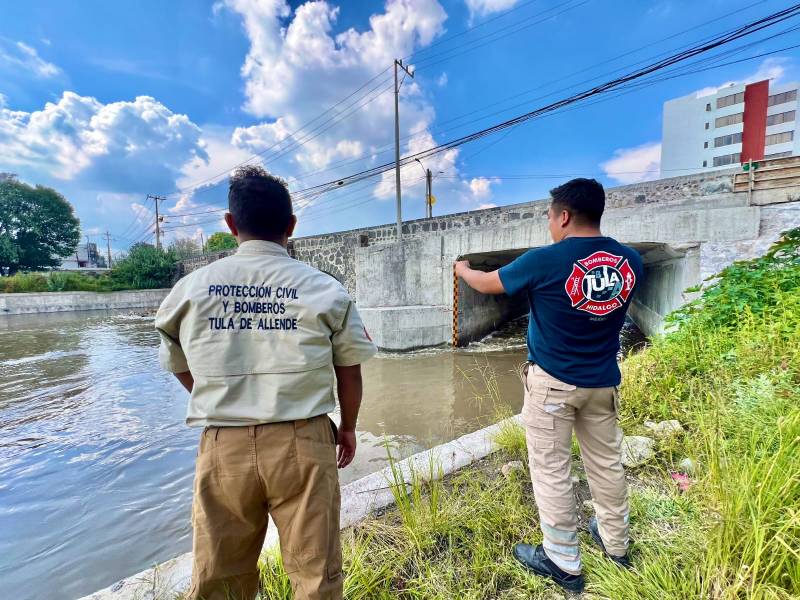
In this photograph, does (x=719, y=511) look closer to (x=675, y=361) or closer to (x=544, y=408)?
(x=544, y=408)

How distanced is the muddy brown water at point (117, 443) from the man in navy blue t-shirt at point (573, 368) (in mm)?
929

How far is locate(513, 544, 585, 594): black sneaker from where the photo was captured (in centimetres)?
148

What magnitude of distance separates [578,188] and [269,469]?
1.60 m

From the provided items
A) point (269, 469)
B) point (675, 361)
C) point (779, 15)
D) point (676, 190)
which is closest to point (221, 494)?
point (269, 469)

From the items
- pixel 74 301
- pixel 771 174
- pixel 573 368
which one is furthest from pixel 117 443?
pixel 74 301

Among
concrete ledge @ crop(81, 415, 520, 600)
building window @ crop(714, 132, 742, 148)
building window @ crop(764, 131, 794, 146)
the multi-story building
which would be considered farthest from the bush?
building window @ crop(764, 131, 794, 146)

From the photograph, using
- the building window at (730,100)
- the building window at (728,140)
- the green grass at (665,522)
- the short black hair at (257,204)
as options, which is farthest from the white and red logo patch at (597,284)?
the building window at (730,100)

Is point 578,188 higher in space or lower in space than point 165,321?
higher

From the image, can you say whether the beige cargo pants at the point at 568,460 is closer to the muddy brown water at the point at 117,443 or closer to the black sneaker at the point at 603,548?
the black sneaker at the point at 603,548

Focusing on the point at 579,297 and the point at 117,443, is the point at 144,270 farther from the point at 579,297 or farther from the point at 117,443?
the point at 579,297

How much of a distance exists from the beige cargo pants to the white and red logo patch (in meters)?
0.34

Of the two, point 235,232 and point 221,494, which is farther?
point 235,232

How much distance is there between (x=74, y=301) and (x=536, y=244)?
1074 inches

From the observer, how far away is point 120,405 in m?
5.96
